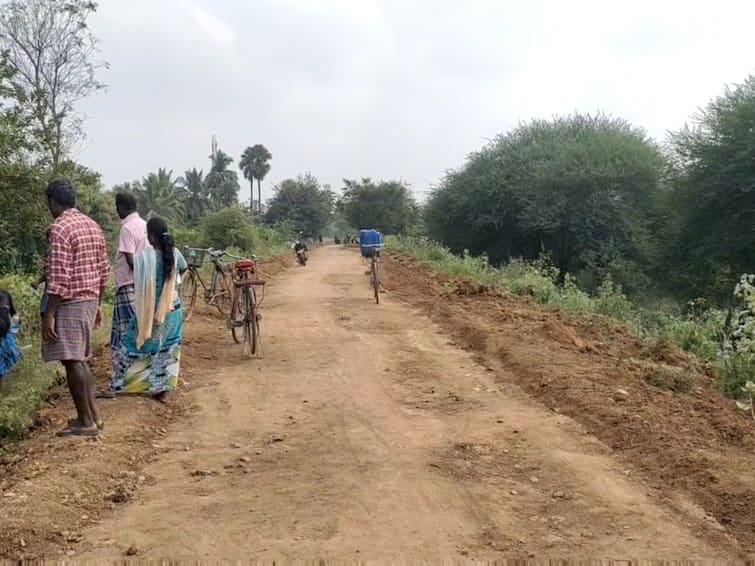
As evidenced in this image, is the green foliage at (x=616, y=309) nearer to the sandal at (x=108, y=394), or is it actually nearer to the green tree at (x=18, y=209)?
the sandal at (x=108, y=394)

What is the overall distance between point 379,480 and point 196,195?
2447 inches

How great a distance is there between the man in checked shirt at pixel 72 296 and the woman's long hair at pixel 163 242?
926mm

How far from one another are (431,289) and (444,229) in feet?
68.6

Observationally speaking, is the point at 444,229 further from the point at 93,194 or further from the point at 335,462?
the point at 335,462

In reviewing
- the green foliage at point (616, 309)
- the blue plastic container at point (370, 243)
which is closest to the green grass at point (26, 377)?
the blue plastic container at point (370, 243)

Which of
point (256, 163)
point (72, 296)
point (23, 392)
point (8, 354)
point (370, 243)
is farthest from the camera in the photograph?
point (256, 163)

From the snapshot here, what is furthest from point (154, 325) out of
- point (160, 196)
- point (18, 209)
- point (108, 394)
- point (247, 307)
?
point (160, 196)

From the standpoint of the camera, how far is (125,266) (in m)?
6.36

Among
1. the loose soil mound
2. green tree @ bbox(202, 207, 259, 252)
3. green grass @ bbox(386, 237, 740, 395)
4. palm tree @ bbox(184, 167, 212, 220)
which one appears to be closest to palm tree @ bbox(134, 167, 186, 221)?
palm tree @ bbox(184, 167, 212, 220)

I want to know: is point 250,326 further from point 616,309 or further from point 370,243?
point 616,309

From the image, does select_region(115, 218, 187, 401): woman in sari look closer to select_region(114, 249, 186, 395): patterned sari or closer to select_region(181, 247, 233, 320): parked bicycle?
select_region(114, 249, 186, 395): patterned sari

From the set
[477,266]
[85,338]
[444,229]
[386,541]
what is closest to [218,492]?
[386,541]

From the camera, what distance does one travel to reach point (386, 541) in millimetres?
3629

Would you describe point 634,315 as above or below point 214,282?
below
